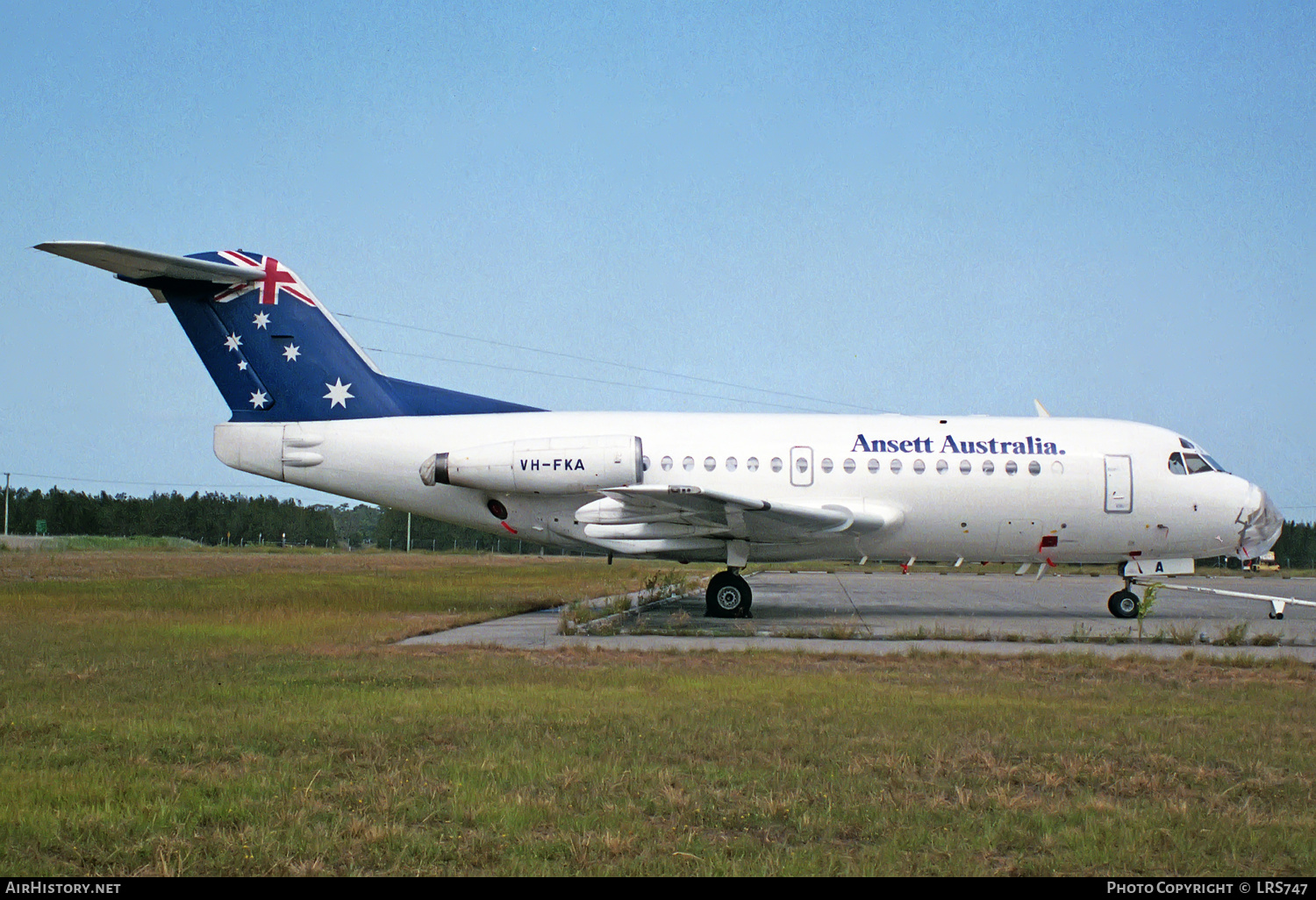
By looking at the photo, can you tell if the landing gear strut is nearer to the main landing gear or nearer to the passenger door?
the passenger door

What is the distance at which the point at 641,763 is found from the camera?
6.88m

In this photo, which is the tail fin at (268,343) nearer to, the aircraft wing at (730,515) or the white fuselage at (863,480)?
the white fuselage at (863,480)

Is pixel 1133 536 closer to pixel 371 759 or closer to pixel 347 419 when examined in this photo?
pixel 347 419

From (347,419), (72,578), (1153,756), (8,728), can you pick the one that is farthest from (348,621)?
(72,578)

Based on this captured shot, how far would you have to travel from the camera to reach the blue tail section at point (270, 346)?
780 inches

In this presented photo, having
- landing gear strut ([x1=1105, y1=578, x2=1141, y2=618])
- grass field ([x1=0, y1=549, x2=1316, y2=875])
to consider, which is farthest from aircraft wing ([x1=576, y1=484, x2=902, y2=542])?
grass field ([x1=0, y1=549, x2=1316, y2=875])

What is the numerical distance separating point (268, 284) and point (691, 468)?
28.4 feet

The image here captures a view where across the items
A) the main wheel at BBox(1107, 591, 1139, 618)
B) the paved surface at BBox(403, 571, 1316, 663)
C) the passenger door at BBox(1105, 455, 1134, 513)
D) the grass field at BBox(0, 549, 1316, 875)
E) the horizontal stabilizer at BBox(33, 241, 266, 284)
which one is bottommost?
the paved surface at BBox(403, 571, 1316, 663)

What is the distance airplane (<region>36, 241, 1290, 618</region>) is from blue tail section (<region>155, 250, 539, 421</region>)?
33 millimetres

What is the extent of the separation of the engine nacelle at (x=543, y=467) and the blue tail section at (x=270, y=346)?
2.32 m

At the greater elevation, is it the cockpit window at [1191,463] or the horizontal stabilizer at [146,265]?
the horizontal stabilizer at [146,265]

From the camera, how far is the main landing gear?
63.9ft

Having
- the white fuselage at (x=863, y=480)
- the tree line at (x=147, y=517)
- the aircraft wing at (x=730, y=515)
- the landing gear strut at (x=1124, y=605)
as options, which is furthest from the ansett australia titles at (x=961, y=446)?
the tree line at (x=147, y=517)

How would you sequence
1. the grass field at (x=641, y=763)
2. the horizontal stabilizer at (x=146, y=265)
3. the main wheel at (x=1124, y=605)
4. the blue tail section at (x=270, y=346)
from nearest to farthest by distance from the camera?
the grass field at (x=641, y=763)
the horizontal stabilizer at (x=146, y=265)
the blue tail section at (x=270, y=346)
the main wheel at (x=1124, y=605)
